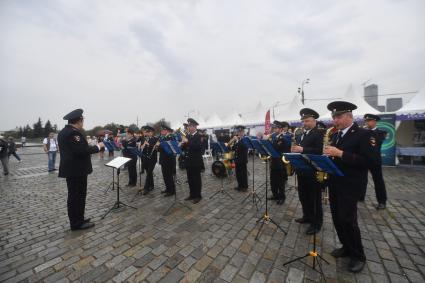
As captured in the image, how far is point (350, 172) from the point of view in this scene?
2809 millimetres

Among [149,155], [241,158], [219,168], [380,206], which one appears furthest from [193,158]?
[380,206]

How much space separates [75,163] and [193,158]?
2815 millimetres

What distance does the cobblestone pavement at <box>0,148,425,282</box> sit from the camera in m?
2.81

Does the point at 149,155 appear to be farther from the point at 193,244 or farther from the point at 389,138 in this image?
the point at 389,138

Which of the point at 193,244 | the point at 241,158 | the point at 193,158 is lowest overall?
the point at 193,244

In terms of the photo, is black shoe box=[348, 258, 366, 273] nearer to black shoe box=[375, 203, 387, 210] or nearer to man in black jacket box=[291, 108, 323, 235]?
man in black jacket box=[291, 108, 323, 235]

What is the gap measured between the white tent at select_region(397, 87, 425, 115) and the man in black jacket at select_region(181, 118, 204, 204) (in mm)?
11917

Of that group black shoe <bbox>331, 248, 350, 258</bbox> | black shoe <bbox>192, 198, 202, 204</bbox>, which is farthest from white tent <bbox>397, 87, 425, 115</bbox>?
black shoe <bbox>192, 198, 202, 204</bbox>

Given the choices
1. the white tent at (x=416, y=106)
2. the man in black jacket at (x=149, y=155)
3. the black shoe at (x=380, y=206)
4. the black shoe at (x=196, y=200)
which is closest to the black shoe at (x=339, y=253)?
the black shoe at (x=380, y=206)

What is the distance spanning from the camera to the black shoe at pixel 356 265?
278cm

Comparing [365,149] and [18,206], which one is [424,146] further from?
[18,206]

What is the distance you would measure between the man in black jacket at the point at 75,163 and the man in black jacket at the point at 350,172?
4500 millimetres

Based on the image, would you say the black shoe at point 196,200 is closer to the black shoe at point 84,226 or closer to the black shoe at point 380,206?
the black shoe at point 84,226

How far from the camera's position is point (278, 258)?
10.2ft
